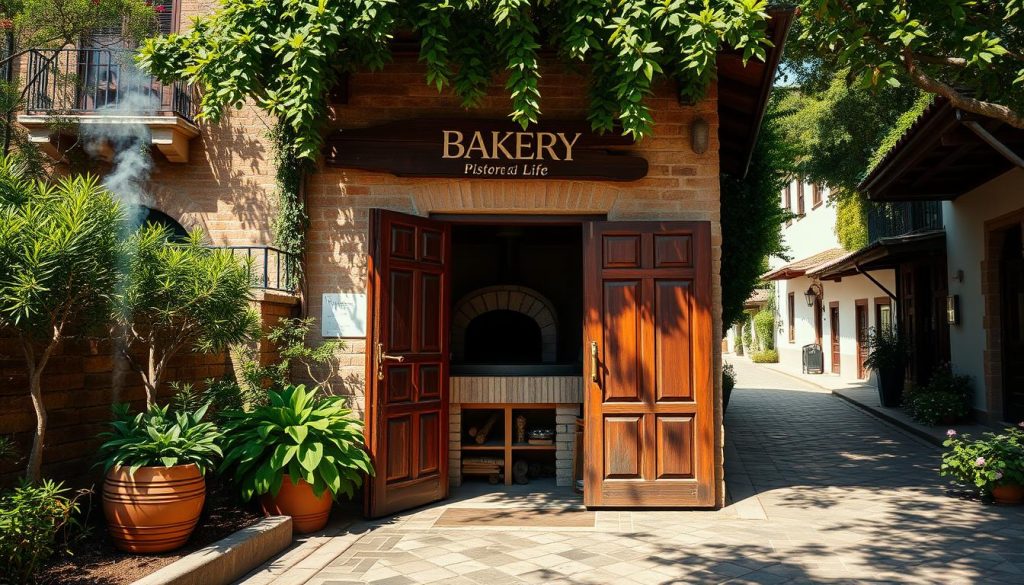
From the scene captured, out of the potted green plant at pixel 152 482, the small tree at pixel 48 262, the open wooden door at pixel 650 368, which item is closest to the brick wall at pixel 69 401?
the small tree at pixel 48 262

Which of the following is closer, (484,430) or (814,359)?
(484,430)

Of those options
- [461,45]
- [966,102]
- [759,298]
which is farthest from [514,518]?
[759,298]

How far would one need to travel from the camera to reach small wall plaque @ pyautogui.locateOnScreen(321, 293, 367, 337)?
675 centimetres

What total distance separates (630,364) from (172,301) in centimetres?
355

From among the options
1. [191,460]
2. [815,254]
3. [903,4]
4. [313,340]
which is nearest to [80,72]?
[313,340]

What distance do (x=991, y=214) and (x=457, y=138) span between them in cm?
809

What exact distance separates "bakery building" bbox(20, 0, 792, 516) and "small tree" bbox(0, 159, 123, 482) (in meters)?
1.89

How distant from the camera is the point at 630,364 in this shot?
6.41 metres

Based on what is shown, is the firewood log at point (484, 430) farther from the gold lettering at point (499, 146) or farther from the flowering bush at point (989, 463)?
the flowering bush at point (989, 463)

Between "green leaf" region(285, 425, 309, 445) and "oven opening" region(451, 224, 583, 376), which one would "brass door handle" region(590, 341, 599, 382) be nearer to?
"oven opening" region(451, 224, 583, 376)

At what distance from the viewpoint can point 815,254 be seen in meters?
23.7

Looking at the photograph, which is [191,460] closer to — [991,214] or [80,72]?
[80,72]

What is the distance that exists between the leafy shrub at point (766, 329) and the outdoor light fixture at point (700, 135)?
2574cm

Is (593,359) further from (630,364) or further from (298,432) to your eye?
(298,432)
